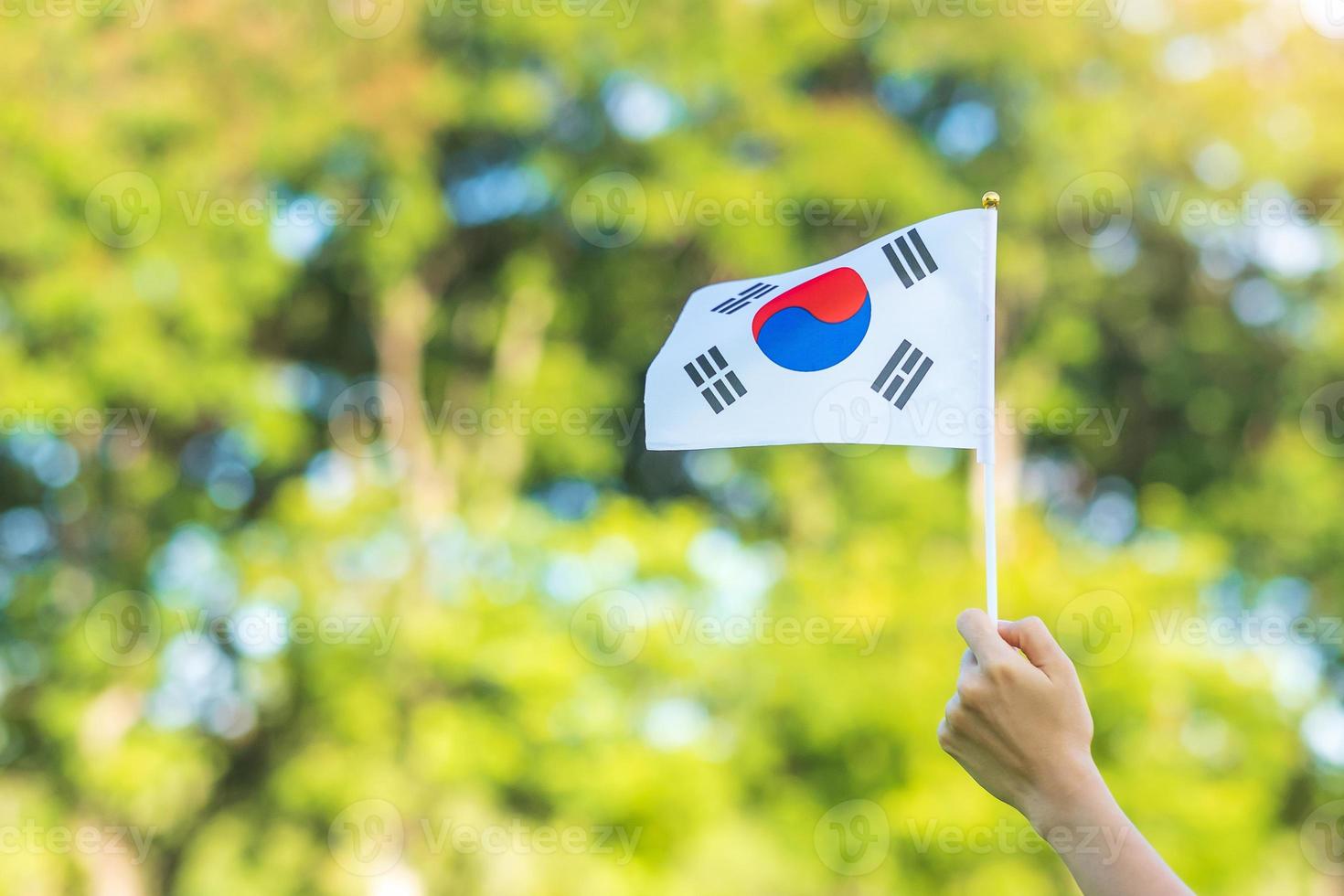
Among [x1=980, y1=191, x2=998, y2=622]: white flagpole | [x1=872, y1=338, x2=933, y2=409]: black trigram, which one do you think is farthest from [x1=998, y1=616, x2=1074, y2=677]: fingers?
[x1=872, y1=338, x2=933, y2=409]: black trigram

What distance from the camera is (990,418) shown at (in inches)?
92.0

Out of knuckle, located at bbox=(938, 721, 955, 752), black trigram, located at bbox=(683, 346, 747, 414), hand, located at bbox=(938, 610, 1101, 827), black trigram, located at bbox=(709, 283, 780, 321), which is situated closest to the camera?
hand, located at bbox=(938, 610, 1101, 827)

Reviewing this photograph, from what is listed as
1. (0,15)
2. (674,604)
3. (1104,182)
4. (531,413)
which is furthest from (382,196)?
(1104,182)

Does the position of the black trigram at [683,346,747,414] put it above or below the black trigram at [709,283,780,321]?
below

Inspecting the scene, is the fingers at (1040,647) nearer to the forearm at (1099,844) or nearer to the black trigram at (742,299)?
the forearm at (1099,844)

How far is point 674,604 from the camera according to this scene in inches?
425

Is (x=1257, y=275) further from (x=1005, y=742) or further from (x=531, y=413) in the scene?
(x=1005, y=742)

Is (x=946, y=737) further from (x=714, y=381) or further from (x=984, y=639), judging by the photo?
(x=714, y=381)

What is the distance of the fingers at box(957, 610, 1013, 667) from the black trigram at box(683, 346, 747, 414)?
1.20 m

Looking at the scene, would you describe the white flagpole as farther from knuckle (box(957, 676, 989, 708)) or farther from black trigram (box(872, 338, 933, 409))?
knuckle (box(957, 676, 989, 708))

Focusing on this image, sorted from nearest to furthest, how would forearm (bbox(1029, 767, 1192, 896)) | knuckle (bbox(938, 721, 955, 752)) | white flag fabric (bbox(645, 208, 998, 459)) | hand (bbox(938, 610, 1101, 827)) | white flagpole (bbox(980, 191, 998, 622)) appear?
forearm (bbox(1029, 767, 1192, 896))
hand (bbox(938, 610, 1101, 827))
knuckle (bbox(938, 721, 955, 752))
white flagpole (bbox(980, 191, 998, 622))
white flag fabric (bbox(645, 208, 998, 459))

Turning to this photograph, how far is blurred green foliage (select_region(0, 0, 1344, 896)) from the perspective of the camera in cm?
1050

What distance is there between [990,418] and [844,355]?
444 millimetres

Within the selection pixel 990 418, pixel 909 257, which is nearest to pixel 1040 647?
pixel 990 418
